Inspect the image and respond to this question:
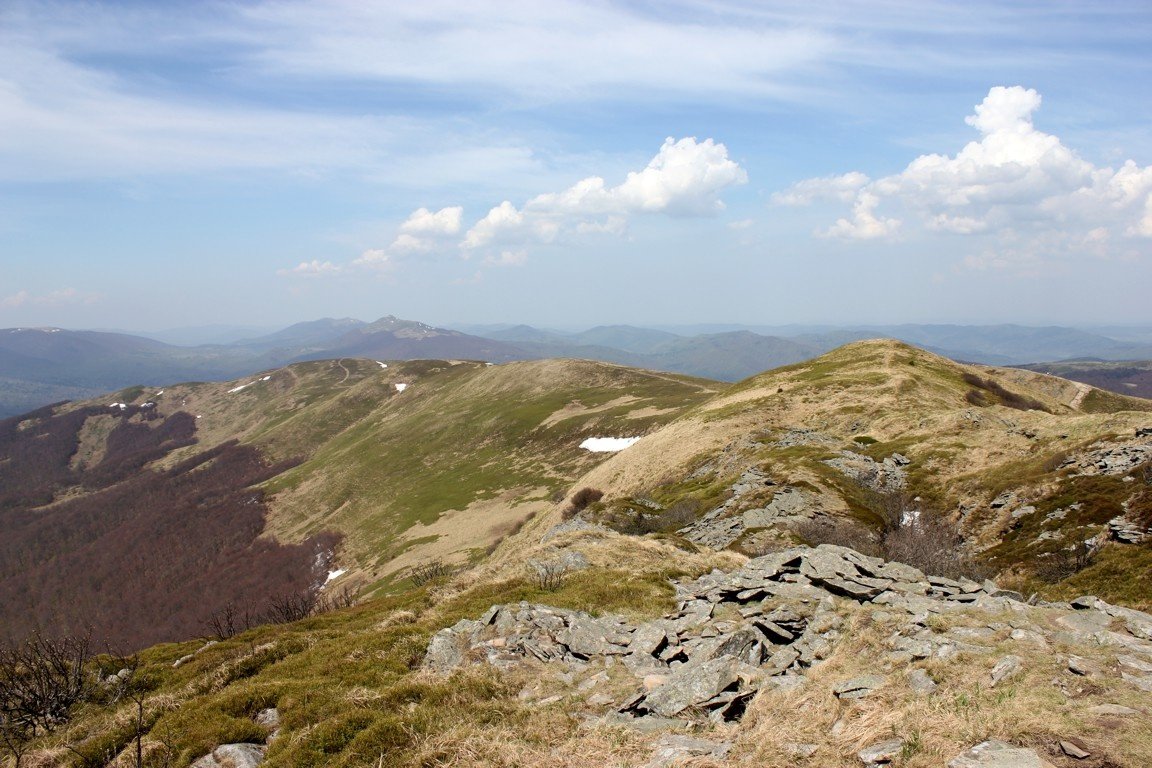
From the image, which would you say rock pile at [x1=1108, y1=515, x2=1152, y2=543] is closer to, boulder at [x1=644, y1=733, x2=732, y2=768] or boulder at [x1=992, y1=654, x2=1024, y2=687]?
boulder at [x1=992, y1=654, x2=1024, y2=687]

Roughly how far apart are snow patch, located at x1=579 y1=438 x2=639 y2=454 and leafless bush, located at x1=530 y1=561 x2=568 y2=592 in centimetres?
8144

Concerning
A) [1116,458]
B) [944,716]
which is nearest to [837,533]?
[1116,458]

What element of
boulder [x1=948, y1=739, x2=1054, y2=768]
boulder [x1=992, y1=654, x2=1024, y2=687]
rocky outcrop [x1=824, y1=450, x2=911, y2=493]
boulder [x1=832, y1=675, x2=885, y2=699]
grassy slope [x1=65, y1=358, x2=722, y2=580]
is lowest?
grassy slope [x1=65, y1=358, x2=722, y2=580]

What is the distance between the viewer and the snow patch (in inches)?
4350

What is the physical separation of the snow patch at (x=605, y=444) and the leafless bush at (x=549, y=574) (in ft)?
267

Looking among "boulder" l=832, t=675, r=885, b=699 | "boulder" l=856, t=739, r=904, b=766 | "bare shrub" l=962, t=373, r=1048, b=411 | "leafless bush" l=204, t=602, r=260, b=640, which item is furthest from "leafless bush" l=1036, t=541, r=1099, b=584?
"bare shrub" l=962, t=373, r=1048, b=411

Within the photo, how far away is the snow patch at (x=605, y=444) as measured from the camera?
363 feet

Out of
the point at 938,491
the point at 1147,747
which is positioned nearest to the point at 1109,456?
the point at 938,491

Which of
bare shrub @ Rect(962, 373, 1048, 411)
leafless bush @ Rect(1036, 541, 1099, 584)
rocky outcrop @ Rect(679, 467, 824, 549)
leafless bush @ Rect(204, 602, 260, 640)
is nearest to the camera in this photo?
leafless bush @ Rect(1036, 541, 1099, 584)

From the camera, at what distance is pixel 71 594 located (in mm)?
152750

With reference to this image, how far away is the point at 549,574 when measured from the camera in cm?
2508

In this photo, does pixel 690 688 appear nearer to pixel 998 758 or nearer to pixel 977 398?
pixel 998 758

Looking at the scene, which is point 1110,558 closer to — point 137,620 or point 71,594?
point 137,620

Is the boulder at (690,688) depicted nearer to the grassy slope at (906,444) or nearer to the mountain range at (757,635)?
the mountain range at (757,635)
